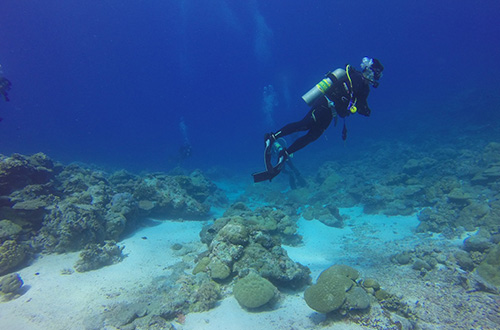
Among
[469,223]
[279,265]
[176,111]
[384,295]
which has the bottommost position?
[384,295]

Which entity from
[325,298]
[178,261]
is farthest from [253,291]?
[178,261]

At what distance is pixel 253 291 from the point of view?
492 cm

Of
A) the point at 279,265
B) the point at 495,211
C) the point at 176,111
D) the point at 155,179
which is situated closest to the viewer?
the point at 279,265

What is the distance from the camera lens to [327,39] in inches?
5049

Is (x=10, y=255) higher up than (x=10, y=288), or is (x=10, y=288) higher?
(x=10, y=255)

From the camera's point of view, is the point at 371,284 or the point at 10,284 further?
the point at 10,284

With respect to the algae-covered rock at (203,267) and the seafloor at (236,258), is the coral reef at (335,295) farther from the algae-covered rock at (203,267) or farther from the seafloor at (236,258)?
the algae-covered rock at (203,267)

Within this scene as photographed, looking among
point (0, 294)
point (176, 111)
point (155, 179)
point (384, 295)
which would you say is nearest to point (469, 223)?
point (384, 295)

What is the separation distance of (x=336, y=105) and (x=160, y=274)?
7.24 meters

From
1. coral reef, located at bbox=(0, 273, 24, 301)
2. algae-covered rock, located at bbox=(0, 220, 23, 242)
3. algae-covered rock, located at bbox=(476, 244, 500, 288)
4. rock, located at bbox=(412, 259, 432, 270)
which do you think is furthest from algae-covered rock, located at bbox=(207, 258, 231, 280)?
algae-covered rock, located at bbox=(476, 244, 500, 288)

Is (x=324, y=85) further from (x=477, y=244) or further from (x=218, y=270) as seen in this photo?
(x=477, y=244)

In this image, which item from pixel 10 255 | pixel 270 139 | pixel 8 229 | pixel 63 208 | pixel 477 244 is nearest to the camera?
pixel 10 255

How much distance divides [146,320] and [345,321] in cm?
416

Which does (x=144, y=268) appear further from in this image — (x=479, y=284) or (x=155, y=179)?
(x=479, y=284)
